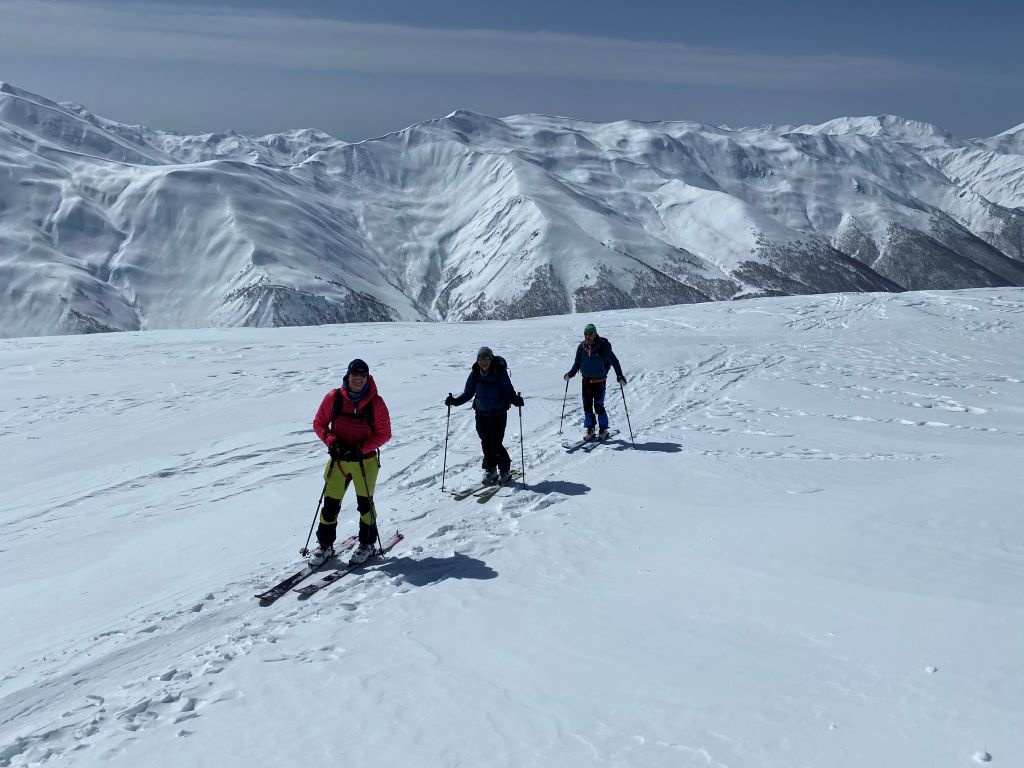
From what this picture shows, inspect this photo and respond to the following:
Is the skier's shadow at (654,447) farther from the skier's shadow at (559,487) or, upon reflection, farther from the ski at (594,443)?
the skier's shadow at (559,487)

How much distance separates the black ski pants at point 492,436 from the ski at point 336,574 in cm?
278

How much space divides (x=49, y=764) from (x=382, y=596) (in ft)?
11.1

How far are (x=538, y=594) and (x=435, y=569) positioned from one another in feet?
5.00

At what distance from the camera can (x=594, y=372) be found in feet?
48.7

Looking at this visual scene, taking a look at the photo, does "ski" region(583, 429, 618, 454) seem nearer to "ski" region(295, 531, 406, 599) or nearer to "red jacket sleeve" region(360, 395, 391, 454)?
"ski" region(295, 531, 406, 599)

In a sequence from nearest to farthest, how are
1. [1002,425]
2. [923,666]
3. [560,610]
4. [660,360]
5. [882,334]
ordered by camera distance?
[923,666] → [560,610] → [1002,425] → [660,360] → [882,334]

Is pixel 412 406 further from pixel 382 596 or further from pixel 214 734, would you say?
pixel 214 734

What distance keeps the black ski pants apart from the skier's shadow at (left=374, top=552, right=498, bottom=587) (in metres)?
3.05

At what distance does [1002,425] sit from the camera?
53.1 ft

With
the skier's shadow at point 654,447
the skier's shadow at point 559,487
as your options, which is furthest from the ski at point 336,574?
the skier's shadow at point 654,447

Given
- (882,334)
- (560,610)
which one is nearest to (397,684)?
(560,610)

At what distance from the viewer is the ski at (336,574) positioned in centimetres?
804

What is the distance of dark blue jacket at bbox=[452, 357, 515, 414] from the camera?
38.2ft

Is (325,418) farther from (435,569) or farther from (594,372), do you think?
(594,372)
